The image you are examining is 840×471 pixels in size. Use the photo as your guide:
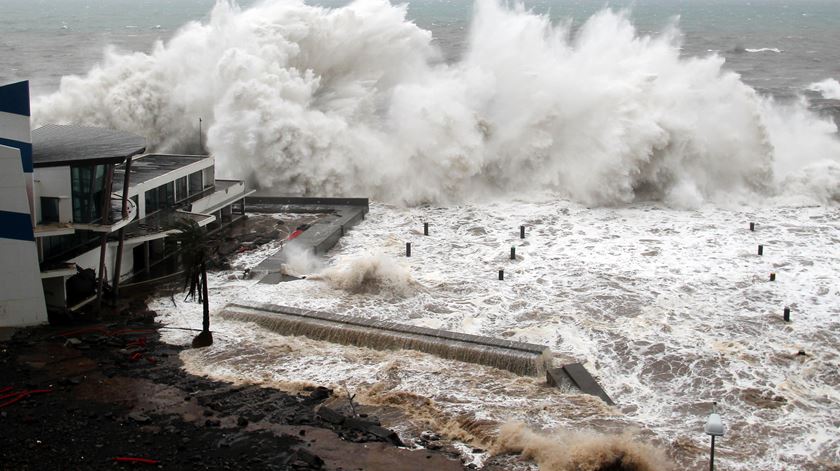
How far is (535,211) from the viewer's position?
116ft

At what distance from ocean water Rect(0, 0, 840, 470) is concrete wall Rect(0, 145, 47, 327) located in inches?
134

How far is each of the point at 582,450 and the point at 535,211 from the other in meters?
19.9

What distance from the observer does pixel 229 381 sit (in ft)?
63.9

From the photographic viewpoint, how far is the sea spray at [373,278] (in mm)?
25516

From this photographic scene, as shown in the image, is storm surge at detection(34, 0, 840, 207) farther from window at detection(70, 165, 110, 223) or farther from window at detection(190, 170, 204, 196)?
window at detection(70, 165, 110, 223)

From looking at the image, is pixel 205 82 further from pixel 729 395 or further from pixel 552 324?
pixel 729 395

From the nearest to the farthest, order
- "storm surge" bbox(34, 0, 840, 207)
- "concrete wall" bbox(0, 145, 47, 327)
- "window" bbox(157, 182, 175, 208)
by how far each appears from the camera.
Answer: "concrete wall" bbox(0, 145, 47, 327) → "window" bbox(157, 182, 175, 208) → "storm surge" bbox(34, 0, 840, 207)

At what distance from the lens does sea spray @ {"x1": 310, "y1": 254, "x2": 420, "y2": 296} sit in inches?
1005

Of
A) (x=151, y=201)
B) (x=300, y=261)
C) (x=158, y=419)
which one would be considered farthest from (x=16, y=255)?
(x=300, y=261)

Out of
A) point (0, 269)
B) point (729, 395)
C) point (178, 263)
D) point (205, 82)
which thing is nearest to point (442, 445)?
point (729, 395)

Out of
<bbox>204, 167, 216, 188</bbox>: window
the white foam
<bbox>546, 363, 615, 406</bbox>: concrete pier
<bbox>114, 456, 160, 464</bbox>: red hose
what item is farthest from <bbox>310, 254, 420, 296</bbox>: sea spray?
the white foam

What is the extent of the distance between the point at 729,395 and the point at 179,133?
106 ft

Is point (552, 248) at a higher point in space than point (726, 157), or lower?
lower

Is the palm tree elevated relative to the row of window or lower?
lower
